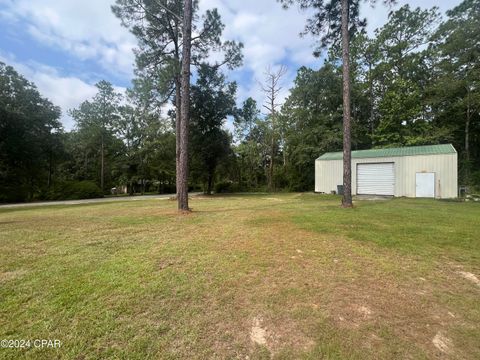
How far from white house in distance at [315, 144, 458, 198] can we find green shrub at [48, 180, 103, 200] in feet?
70.5

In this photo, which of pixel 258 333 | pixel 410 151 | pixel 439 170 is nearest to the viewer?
pixel 258 333

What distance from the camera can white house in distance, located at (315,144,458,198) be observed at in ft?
48.1

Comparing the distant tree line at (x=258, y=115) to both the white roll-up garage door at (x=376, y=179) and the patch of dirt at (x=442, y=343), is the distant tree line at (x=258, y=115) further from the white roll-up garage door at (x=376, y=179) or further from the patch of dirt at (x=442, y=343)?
the patch of dirt at (x=442, y=343)

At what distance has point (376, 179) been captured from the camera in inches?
687

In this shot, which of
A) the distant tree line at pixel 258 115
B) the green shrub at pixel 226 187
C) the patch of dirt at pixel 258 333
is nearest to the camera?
the patch of dirt at pixel 258 333

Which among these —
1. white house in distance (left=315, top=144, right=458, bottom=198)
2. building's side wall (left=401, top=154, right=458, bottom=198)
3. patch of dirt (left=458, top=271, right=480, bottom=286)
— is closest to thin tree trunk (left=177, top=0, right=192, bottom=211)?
patch of dirt (left=458, top=271, right=480, bottom=286)

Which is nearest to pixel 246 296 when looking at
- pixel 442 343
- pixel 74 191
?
pixel 442 343

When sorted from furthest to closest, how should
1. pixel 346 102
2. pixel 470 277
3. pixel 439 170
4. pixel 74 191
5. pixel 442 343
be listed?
pixel 74 191 → pixel 439 170 → pixel 346 102 → pixel 470 277 → pixel 442 343

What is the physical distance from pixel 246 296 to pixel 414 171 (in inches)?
664

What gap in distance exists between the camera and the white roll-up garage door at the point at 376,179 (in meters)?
16.9

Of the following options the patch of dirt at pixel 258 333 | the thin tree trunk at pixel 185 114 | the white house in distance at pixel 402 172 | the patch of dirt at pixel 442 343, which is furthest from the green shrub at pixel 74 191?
the patch of dirt at pixel 442 343

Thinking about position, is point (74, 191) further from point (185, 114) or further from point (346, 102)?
point (346, 102)

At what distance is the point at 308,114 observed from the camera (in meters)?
28.8

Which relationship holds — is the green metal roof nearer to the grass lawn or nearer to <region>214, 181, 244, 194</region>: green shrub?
the grass lawn
